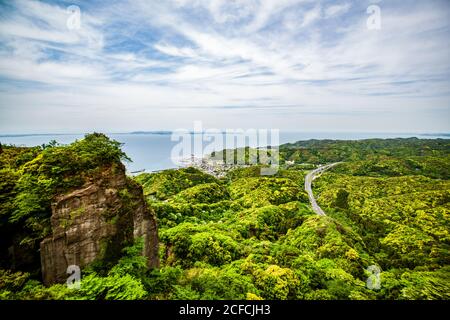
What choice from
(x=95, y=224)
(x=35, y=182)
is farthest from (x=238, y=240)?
(x=35, y=182)

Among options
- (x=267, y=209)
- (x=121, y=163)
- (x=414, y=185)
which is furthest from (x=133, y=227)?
(x=414, y=185)

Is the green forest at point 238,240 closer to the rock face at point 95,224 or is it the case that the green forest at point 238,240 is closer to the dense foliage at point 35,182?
the dense foliage at point 35,182

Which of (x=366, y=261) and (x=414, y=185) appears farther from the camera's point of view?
(x=414, y=185)

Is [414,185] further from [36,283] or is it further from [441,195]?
[36,283]

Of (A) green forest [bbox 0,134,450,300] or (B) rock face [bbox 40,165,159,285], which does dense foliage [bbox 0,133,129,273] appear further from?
(B) rock face [bbox 40,165,159,285]

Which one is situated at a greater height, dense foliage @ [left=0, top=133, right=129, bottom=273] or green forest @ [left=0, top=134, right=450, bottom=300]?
dense foliage @ [left=0, top=133, right=129, bottom=273]

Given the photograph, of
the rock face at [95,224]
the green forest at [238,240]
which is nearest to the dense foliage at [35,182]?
the green forest at [238,240]

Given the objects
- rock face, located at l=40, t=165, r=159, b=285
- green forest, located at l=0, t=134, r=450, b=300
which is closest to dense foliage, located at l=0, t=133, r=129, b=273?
green forest, located at l=0, t=134, r=450, b=300
